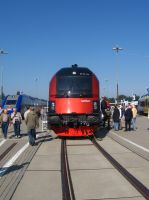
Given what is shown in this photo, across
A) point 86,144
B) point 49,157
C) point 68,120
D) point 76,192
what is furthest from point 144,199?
point 68,120

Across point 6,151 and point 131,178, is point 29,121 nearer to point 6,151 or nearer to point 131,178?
point 6,151

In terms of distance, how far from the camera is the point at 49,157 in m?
12.9

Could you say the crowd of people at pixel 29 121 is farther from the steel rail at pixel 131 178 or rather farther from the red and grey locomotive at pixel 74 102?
the steel rail at pixel 131 178

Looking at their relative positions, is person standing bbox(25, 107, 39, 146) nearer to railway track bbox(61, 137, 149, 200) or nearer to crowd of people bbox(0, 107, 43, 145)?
crowd of people bbox(0, 107, 43, 145)

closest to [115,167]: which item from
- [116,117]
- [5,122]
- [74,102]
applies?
[74,102]

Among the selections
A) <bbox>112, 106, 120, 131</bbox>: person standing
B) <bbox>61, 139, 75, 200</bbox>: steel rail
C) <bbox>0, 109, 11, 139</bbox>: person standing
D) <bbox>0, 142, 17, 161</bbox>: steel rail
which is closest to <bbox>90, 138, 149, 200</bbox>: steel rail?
<bbox>61, 139, 75, 200</bbox>: steel rail

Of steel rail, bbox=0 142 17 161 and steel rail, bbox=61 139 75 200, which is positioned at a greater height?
steel rail, bbox=0 142 17 161

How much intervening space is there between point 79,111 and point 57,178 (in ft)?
31.6

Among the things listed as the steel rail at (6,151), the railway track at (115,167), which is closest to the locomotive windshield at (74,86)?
the steel rail at (6,151)

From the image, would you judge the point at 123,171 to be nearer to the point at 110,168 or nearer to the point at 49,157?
the point at 110,168

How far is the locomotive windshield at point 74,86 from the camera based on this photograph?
19438mm

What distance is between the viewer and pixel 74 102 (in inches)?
755

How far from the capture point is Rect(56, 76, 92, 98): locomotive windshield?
1944 cm

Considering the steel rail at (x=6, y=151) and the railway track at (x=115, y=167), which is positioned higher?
the steel rail at (x=6, y=151)
